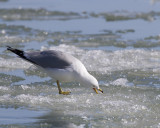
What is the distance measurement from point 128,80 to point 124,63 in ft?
2.92

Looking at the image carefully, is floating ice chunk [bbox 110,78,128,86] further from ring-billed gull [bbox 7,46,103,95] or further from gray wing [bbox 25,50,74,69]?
gray wing [bbox 25,50,74,69]

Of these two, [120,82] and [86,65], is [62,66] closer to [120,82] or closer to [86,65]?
[120,82]

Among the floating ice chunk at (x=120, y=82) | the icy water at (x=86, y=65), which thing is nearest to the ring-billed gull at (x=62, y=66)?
the icy water at (x=86, y=65)

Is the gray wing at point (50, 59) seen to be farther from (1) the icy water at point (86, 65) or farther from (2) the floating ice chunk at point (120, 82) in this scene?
(2) the floating ice chunk at point (120, 82)

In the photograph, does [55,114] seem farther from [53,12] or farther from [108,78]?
[53,12]

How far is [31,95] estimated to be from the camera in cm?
570

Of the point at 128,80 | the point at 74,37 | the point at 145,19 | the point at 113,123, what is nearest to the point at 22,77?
the point at 128,80

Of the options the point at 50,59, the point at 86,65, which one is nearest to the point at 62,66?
the point at 50,59

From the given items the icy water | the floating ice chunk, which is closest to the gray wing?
the icy water

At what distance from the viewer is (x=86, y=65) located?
24.2ft

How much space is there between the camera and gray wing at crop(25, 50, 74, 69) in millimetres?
5816

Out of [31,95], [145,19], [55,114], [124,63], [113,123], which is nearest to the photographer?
[113,123]

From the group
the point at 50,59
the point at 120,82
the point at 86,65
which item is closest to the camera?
the point at 50,59

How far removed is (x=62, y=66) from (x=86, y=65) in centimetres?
161
